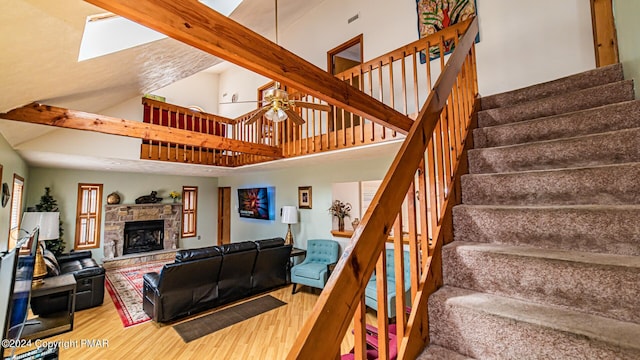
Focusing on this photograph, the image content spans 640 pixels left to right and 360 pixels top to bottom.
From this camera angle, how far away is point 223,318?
369 cm

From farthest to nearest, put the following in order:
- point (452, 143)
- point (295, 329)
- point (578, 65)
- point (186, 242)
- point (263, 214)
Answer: point (186, 242) < point (263, 214) < point (295, 329) < point (578, 65) < point (452, 143)

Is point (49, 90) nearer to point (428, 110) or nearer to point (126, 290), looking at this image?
point (428, 110)

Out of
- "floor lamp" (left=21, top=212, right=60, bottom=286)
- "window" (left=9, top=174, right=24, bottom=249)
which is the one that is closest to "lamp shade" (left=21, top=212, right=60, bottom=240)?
"floor lamp" (left=21, top=212, right=60, bottom=286)

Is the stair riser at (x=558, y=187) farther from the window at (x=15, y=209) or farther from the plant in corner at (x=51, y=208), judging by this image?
the plant in corner at (x=51, y=208)

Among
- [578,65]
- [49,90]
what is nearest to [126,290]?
[49,90]

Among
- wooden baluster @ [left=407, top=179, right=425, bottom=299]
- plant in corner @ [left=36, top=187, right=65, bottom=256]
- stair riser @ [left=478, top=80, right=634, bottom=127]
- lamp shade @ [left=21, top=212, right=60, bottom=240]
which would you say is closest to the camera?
wooden baluster @ [left=407, top=179, right=425, bottom=299]

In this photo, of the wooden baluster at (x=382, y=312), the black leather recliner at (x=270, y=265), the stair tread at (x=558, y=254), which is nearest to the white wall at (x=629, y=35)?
the stair tread at (x=558, y=254)

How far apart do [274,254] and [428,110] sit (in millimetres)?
3801

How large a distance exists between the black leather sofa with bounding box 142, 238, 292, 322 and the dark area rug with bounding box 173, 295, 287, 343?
17cm

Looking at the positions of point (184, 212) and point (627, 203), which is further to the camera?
point (184, 212)

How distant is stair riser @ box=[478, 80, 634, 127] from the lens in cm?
187

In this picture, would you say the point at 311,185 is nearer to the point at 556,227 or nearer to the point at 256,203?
the point at 256,203

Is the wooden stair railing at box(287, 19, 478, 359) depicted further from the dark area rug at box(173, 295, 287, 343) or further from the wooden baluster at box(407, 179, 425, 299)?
the dark area rug at box(173, 295, 287, 343)

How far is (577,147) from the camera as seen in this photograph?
1586mm
